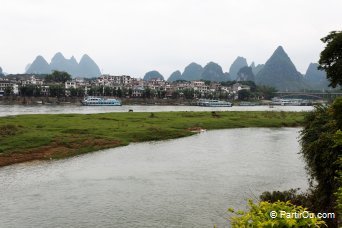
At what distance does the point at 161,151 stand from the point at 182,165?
26.2 ft

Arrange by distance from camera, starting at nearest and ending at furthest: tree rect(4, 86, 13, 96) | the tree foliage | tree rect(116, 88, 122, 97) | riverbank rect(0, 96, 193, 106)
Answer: the tree foliage, riverbank rect(0, 96, 193, 106), tree rect(4, 86, 13, 96), tree rect(116, 88, 122, 97)

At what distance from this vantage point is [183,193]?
2489 centimetres

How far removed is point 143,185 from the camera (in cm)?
2681

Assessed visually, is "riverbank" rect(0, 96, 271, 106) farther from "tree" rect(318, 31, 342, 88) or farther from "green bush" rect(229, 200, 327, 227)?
"green bush" rect(229, 200, 327, 227)

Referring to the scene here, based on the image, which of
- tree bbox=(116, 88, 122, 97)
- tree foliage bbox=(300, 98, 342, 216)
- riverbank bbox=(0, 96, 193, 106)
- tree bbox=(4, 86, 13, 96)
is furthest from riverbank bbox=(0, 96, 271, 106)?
tree foliage bbox=(300, 98, 342, 216)

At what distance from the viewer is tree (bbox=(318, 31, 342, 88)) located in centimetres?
3775

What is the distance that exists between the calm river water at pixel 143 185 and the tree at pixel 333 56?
944 centimetres

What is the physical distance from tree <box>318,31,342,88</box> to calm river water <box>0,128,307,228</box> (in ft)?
31.0

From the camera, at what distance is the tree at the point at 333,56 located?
124 feet

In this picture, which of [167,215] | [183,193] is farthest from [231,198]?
[167,215]

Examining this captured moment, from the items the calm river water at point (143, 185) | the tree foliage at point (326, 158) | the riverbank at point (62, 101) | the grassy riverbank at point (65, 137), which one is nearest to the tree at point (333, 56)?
the calm river water at point (143, 185)

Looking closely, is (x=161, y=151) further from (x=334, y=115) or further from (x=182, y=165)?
(x=334, y=115)

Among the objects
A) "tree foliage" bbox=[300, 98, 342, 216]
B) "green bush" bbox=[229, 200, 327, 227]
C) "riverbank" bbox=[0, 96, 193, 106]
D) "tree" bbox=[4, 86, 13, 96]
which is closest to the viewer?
"green bush" bbox=[229, 200, 327, 227]

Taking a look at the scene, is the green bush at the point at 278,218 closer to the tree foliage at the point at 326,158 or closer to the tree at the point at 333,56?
the tree foliage at the point at 326,158
